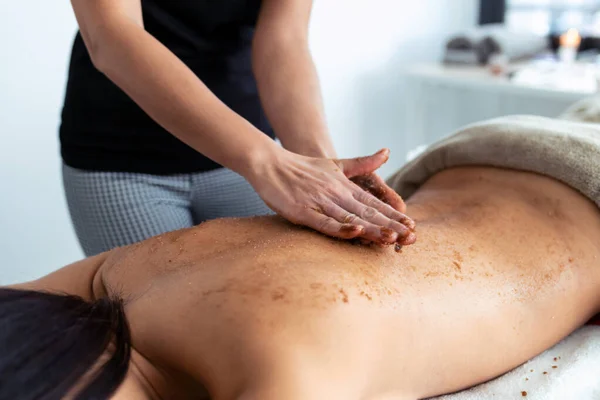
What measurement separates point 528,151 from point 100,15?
0.82m

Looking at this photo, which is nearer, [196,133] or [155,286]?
[155,286]

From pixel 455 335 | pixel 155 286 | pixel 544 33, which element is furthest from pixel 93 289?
pixel 544 33

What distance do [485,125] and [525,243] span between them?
32 cm

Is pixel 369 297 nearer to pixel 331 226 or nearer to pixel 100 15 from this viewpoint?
pixel 331 226

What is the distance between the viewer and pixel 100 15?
1090 millimetres

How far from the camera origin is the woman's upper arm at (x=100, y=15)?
1.09m

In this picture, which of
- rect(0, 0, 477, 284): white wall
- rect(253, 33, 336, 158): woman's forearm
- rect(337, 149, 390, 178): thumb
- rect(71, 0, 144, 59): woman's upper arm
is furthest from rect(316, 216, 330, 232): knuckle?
rect(0, 0, 477, 284): white wall

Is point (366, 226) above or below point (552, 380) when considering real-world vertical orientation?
above

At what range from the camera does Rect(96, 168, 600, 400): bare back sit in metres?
0.80

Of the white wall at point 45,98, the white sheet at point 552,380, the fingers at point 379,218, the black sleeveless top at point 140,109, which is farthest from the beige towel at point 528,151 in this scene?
the white wall at point 45,98

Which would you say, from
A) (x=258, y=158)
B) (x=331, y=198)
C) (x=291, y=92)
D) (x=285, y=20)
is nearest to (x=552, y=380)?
(x=331, y=198)

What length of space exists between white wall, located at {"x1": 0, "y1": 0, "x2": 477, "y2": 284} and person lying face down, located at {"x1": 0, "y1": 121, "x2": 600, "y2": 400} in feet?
4.96

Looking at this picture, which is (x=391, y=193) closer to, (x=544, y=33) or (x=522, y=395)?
(x=522, y=395)

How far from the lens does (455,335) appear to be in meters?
0.96
